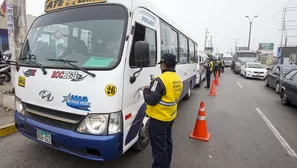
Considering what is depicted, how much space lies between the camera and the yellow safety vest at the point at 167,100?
7.58ft

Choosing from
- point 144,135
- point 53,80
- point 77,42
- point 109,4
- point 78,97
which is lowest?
point 144,135

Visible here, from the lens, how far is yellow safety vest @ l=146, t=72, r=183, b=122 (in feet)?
7.58

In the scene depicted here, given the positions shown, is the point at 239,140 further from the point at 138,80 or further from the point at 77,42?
the point at 77,42

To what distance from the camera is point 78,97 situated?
227cm

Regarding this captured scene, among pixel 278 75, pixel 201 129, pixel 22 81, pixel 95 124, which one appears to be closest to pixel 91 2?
pixel 22 81

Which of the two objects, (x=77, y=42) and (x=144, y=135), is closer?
(x=77, y=42)

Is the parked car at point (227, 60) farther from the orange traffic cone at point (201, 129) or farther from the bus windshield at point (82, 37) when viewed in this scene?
the bus windshield at point (82, 37)

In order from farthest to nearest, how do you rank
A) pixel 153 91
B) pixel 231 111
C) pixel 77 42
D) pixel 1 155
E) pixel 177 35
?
1. pixel 231 111
2. pixel 177 35
3. pixel 1 155
4. pixel 77 42
5. pixel 153 91

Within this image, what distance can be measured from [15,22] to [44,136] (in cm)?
421

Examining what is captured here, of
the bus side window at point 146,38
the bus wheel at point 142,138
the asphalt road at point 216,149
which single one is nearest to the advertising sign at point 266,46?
the asphalt road at point 216,149

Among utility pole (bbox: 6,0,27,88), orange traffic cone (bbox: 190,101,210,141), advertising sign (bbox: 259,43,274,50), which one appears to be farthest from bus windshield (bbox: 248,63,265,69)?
advertising sign (bbox: 259,43,274,50)

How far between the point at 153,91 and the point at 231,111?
5.08m

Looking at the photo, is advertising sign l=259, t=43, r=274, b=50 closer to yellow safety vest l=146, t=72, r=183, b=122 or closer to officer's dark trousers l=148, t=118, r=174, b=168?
yellow safety vest l=146, t=72, r=183, b=122

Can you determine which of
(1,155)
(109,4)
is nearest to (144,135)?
(109,4)
